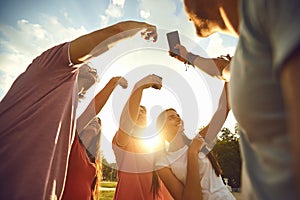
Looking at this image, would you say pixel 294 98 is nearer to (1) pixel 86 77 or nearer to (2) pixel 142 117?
(1) pixel 86 77

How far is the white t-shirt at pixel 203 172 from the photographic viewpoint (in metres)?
2.42

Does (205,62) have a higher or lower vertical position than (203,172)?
higher

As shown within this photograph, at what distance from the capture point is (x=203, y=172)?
2514 millimetres

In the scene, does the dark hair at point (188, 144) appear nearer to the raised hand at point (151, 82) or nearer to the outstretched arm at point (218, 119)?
the outstretched arm at point (218, 119)

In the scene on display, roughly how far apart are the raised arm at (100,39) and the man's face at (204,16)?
54 centimetres

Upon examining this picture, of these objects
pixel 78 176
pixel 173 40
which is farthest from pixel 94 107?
pixel 173 40

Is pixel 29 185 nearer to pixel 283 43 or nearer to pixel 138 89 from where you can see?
pixel 283 43

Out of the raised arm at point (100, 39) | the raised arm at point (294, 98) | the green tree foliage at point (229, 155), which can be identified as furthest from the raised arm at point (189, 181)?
the green tree foliage at point (229, 155)

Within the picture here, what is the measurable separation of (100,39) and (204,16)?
0.68 m

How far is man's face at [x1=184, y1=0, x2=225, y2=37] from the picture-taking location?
0.91 metres

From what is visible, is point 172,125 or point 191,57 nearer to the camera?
point 191,57

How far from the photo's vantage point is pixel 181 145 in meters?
2.79

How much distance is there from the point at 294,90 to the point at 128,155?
261cm

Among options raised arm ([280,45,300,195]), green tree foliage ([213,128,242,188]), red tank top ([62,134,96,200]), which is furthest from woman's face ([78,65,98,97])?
green tree foliage ([213,128,242,188])
